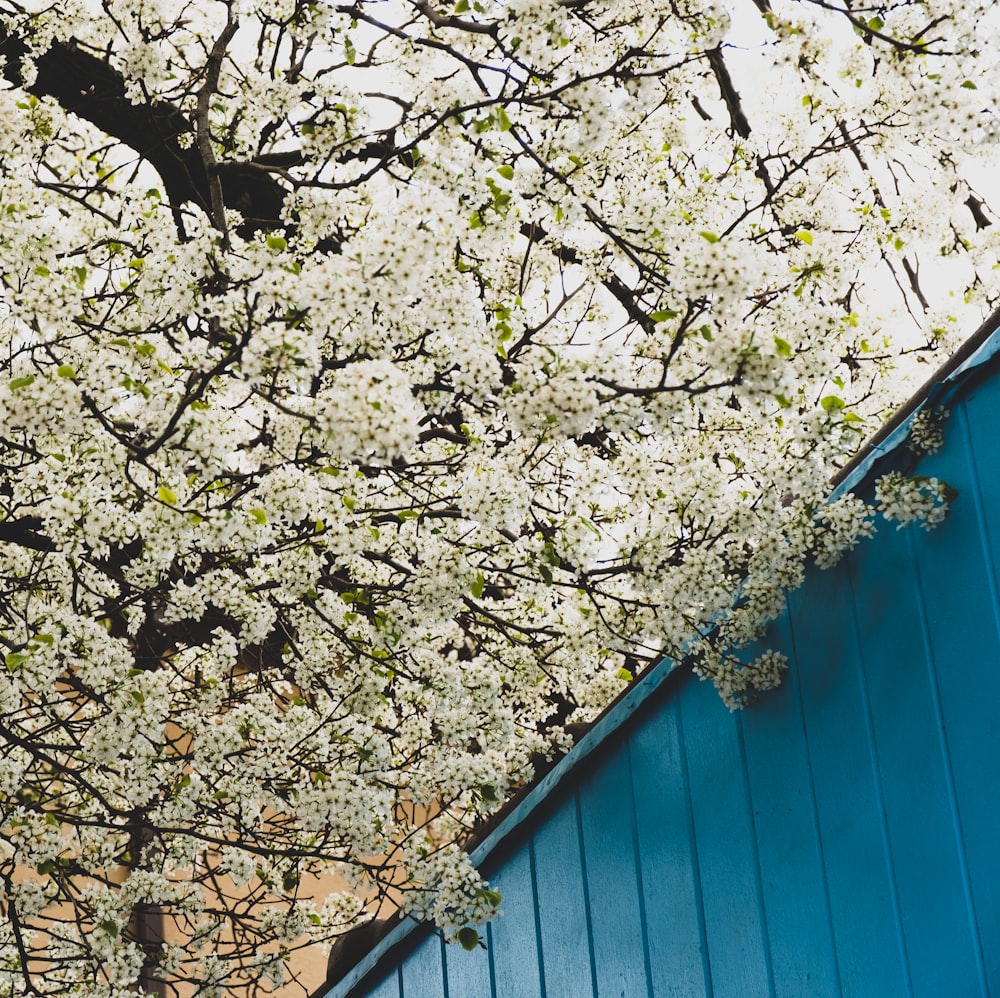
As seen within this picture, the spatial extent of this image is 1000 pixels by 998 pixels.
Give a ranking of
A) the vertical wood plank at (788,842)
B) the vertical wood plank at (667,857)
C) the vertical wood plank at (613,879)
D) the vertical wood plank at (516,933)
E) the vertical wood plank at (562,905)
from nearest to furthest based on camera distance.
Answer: the vertical wood plank at (788,842), the vertical wood plank at (667,857), the vertical wood plank at (613,879), the vertical wood plank at (562,905), the vertical wood plank at (516,933)

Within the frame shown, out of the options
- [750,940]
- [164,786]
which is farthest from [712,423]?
[164,786]

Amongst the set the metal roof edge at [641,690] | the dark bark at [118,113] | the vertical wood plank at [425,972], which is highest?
the dark bark at [118,113]

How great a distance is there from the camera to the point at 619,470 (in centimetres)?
365

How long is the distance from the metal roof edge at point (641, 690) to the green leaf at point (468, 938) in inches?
10.7

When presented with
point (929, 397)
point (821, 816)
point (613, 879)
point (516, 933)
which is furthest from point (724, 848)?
point (929, 397)

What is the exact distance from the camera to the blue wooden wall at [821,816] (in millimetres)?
2600

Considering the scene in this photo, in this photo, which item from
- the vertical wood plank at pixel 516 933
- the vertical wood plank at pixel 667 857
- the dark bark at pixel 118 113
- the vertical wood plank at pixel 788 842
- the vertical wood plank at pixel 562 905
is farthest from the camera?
the dark bark at pixel 118 113

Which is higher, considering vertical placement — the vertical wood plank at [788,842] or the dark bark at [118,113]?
the dark bark at [118,113]

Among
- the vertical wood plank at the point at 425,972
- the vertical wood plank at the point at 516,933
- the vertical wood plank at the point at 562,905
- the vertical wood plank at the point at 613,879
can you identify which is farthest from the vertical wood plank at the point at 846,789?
the vertical wood plank at the point at 425,972

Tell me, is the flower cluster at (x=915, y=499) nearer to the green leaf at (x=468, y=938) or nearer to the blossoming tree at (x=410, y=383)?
the blossoming tree at (x=410, y=383)

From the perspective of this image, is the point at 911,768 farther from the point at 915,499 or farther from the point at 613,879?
the point at 613,879

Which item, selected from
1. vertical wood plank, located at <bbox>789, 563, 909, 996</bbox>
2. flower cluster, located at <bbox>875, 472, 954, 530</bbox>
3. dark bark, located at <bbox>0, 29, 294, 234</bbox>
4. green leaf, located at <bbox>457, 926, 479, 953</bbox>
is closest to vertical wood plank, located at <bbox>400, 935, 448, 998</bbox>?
green leaf, located at <bbox>457, 926, 479, 953</bbox>

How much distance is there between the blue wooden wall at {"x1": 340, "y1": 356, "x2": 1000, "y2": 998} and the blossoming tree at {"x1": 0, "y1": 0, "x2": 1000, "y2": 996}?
0.15 metres

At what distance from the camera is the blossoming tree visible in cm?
302
